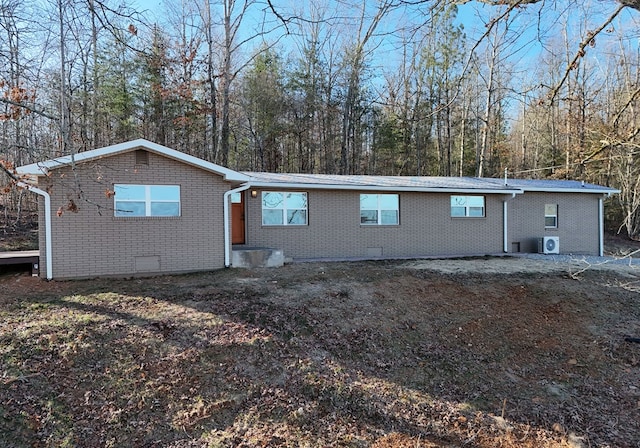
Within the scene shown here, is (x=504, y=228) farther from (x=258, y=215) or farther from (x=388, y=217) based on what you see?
(x=258, y=215)

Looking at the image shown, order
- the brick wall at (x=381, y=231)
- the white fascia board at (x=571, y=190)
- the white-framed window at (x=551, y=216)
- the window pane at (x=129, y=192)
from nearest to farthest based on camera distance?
the window pane at (x=129, y=192) < the brick wall at (x=381, y=231) < the white fascia board at (x=571, y=190) < the white-framed window at (x=551, y=216)

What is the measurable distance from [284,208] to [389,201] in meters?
3.36

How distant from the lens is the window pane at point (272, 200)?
34.6 feet

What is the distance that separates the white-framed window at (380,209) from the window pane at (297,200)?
181 cm

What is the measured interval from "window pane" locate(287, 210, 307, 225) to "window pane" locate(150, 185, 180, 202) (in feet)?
10.7

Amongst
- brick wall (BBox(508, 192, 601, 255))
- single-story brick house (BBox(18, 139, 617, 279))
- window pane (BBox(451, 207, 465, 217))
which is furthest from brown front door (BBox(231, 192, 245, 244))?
brick wall (BBox(508, 192, 601, 255))

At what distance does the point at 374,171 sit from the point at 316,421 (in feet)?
69.6

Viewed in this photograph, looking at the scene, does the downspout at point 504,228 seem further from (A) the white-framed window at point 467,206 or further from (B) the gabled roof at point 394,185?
(A) the white-framed window at point 467,206

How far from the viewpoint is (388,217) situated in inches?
460

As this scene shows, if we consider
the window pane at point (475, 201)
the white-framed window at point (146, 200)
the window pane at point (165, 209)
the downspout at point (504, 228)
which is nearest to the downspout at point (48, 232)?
the white-framed window at point (146, 200)

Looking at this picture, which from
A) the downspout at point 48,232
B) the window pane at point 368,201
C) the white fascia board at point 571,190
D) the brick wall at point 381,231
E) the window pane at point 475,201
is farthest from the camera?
the white fascia board at point 571,190

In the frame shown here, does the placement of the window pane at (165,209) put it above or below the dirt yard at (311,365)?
above

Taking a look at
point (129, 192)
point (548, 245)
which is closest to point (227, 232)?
point (129, 192)

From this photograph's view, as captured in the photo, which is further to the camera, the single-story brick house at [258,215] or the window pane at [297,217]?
the window pane at [297,217]
